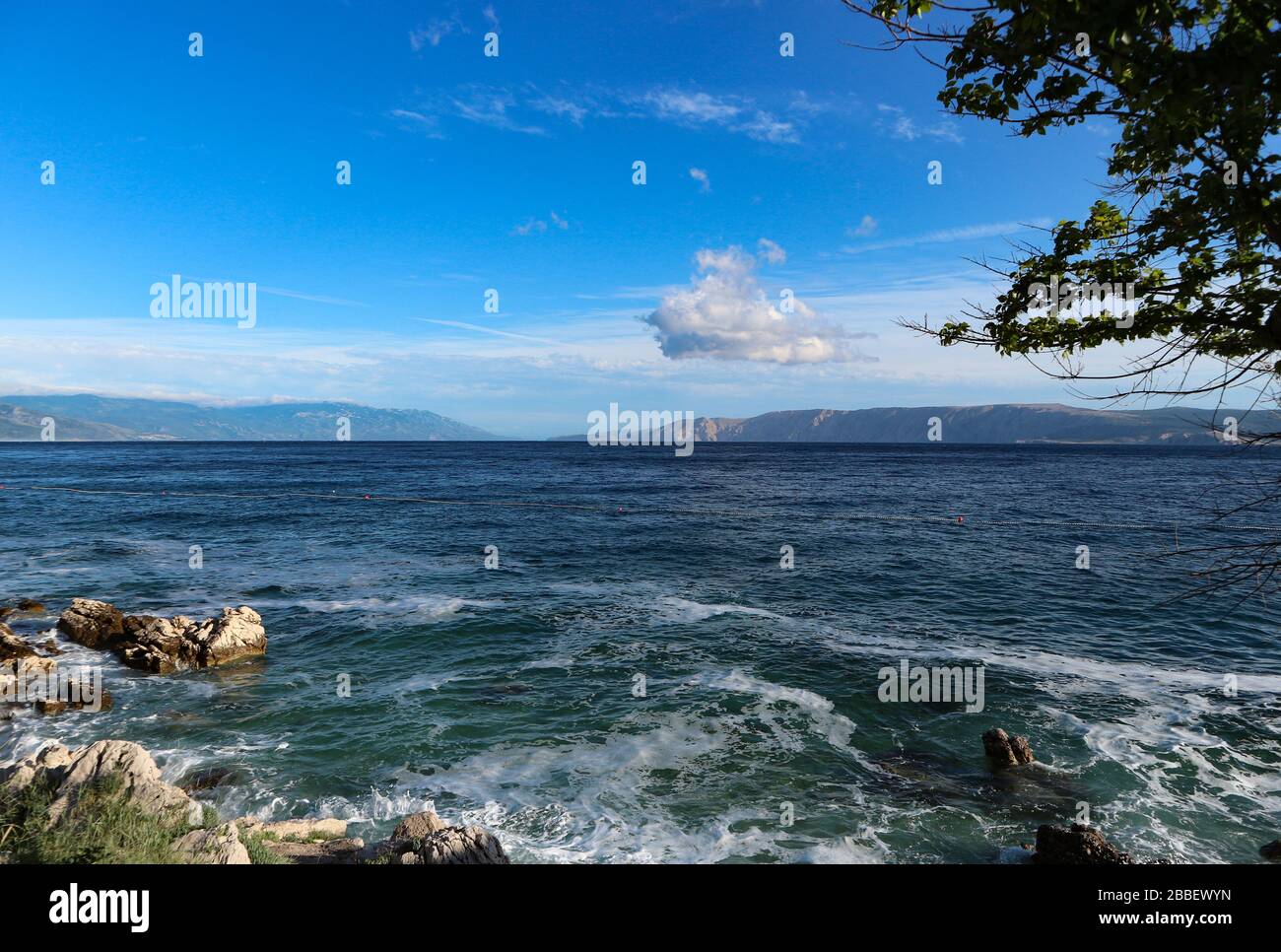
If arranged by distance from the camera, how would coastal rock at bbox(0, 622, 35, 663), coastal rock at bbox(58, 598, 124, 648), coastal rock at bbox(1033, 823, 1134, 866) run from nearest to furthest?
coastal rock at bbox(1033, 823, 1134, 866) < coastal rock at bbox(0, 622, 35, 663) < coastal rock at bbox(58, 598, 124, 648)

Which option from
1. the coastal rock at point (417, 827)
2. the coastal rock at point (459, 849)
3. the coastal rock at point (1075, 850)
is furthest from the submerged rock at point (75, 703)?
the coastal rock at point (1075, 850)

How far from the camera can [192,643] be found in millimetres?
22875

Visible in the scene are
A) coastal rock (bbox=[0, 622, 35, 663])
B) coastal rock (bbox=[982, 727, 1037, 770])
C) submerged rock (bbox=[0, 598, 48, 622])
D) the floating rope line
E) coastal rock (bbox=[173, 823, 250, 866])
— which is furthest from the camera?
the floating rope line

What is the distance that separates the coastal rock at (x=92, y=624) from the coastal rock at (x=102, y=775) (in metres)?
15.9

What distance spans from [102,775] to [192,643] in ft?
45.8

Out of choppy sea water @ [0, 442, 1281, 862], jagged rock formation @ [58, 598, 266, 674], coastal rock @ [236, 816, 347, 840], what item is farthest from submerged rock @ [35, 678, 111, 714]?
coastal rock @ [236, 816, 347, 840]

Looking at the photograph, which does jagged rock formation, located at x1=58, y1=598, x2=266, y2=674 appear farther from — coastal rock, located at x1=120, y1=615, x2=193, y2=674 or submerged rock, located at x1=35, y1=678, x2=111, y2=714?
submerged rock, located at x1=35, y1=678, x2=111, y2=714

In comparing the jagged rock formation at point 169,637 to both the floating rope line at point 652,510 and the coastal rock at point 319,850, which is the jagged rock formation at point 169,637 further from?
the floating rope line at point 652,510

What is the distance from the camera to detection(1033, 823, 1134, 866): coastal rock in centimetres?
1152

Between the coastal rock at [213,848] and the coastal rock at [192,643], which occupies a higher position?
the coastal rock at [213,848]

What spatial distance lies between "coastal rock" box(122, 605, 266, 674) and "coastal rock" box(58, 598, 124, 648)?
1629 millimetres

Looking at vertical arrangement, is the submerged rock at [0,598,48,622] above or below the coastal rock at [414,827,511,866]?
below

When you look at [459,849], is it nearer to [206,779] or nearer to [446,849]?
[446,849]

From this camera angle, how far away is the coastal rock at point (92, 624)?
24.6m
